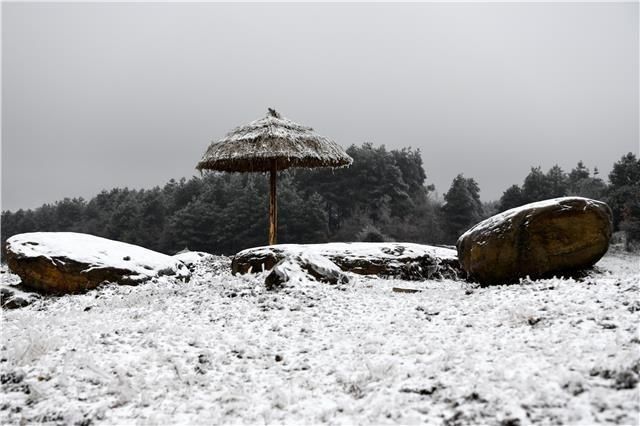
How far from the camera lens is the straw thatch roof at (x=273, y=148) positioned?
33.6 ft

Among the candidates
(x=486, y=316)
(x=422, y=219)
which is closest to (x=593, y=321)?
(x=486, y=316)

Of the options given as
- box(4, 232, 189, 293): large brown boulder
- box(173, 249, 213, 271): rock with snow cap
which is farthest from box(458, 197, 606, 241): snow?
box(173, 249, 213, 271): rock with snow cap

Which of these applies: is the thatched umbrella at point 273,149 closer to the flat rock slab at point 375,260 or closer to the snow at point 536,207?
the flat rock slab at point 375,260

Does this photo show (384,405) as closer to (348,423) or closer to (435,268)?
(348,423)

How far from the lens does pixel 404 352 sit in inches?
148

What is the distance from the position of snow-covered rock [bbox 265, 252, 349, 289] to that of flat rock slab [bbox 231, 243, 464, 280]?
136 cm

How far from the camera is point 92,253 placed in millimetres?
8609

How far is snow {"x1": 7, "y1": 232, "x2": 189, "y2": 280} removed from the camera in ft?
27.3

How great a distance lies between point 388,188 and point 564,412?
107 ft

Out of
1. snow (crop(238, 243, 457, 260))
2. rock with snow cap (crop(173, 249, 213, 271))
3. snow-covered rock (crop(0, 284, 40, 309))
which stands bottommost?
snow-covered rock (crop(0, 284, 40, 309))

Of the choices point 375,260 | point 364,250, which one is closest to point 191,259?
point 364,250

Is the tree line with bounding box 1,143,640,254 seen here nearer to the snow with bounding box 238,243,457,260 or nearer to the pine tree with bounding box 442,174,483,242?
the pine tree with bounding box 442,174,483,242

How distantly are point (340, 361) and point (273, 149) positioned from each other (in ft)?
23.7

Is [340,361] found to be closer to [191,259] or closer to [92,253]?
[92,253]
